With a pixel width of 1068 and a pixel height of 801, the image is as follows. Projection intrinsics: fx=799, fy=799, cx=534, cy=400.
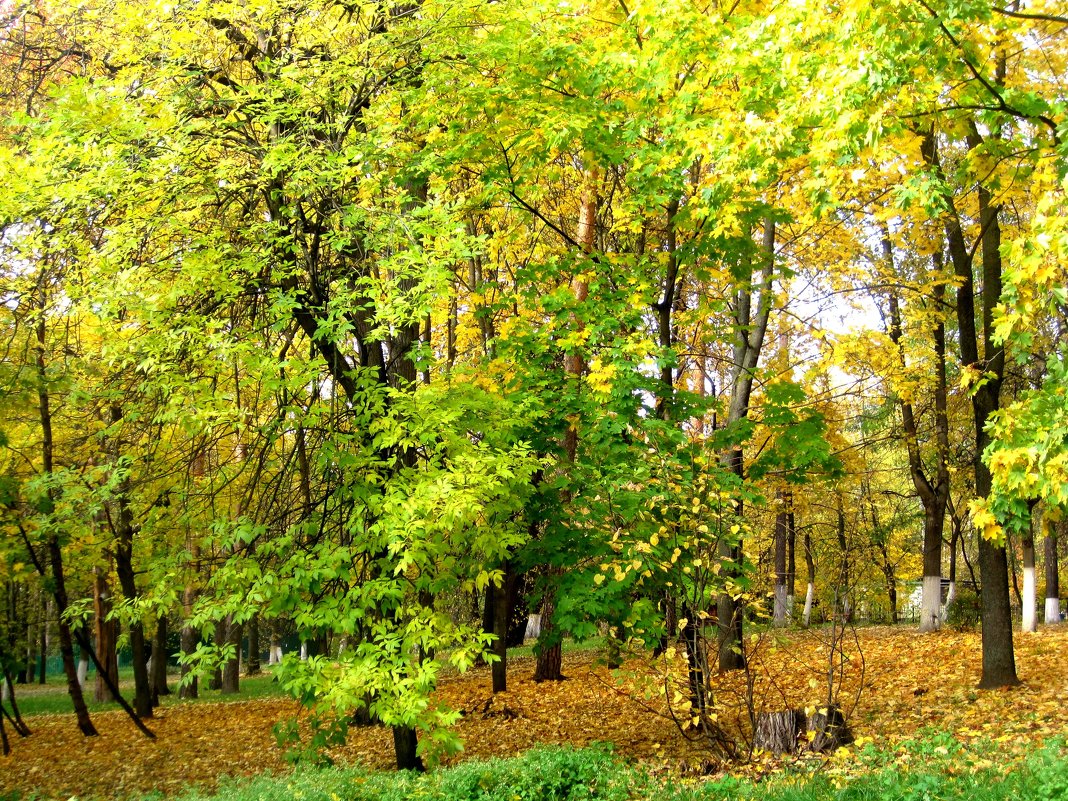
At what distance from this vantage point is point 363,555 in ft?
26.2

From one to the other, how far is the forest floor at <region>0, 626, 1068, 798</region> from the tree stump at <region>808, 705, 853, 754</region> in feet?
0.56

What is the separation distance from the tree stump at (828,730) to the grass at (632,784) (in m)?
0.61

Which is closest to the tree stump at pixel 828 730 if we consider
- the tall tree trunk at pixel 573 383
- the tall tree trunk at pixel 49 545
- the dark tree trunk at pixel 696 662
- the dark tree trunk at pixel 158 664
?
the dark tree trunk at pixel 696 662

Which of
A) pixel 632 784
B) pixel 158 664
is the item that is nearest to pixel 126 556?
pixel 158 664

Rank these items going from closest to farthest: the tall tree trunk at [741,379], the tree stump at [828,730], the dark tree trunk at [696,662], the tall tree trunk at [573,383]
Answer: the tree stump at [828,730] < the dark tree trunk at [696,662] < the tall tree trunk at [573,383] < the tall tree trunk at [741,379]

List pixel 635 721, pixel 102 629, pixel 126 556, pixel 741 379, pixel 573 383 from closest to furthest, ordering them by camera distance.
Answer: pixel 573 383
pixel 635 721
pixel 741 379
pixel 126 556
pixel 102 629

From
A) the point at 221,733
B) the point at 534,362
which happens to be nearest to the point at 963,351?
the point at 534,362

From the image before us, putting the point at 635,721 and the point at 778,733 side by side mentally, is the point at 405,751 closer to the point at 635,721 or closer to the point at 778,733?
the point at 635,721

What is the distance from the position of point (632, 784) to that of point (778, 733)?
5.27 ft

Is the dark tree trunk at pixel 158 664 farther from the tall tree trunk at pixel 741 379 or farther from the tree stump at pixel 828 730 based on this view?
the tree stump at pixel 828 730

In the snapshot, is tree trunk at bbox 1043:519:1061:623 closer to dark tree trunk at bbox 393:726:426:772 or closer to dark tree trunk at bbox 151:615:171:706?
dark tree trunk at bbox 393:726:426:772

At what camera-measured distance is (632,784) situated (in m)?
6.95

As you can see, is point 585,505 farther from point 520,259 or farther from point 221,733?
point 221,733

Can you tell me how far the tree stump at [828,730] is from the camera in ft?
24.4
